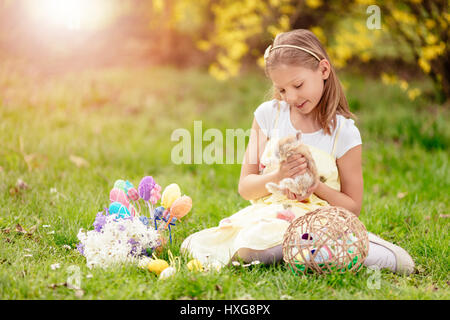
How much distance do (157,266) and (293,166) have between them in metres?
0.81

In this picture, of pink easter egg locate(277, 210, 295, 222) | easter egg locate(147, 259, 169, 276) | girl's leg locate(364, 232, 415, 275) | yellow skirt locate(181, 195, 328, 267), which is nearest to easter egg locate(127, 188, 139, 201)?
yellow skirt locate(181, 195, 328, 267)

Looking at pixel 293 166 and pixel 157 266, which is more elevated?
pixel 293 166

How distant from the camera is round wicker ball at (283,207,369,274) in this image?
6.98 ft

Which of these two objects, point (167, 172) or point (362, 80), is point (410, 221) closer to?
point (167, 172)

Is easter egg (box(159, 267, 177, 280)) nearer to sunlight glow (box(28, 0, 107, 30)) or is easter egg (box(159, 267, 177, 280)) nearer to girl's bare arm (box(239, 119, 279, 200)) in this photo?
girl's bare arm (box(239, 119, 279, 200))

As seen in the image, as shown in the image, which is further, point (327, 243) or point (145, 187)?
point (145, 187)

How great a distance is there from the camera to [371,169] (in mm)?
4242

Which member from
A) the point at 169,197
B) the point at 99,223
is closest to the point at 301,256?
the point at 169,197

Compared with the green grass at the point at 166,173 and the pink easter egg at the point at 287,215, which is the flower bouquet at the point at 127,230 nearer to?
the green grass at the point at 166,173

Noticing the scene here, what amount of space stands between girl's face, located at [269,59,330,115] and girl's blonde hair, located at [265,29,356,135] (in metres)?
0.03

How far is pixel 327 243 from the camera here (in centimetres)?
214

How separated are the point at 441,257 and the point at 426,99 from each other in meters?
4.24

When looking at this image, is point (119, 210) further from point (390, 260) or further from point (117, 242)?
point (390, 260)
